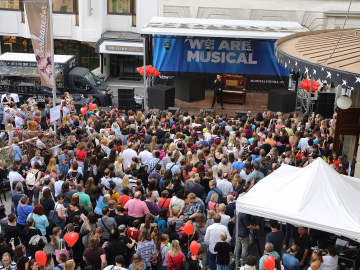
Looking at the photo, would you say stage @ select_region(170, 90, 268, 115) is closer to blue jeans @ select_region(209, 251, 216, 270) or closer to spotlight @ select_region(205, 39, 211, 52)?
spotlight @ select_region(205, 39, 211, 52)

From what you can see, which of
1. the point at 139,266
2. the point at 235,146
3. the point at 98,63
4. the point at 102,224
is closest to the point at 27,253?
the point at 102,224

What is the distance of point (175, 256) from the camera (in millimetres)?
6602

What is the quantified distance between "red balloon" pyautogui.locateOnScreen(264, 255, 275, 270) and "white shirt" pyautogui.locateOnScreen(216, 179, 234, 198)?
2.68m

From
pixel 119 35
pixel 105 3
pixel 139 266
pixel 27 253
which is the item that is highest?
pixel 105 3

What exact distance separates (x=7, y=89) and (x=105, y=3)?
35.4 feet

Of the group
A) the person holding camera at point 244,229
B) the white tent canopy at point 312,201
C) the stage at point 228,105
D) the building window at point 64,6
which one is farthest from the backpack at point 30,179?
the building window at point 64,6

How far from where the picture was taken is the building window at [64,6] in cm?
2739

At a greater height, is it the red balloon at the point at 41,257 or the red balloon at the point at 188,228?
the red balloon at the point at 188,228

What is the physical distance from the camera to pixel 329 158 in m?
10.1

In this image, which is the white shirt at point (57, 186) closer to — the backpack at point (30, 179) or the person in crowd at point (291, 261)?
the backpack at point (30, 179)

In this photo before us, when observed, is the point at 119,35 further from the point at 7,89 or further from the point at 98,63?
the point at 7,89

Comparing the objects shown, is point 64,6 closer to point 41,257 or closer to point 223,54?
point 223,54

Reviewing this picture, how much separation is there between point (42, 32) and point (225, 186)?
855cm

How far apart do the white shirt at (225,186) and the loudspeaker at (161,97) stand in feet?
34.2
